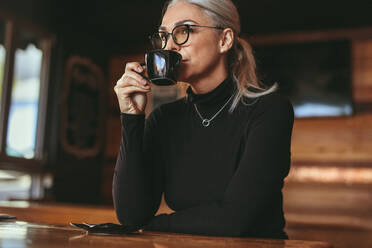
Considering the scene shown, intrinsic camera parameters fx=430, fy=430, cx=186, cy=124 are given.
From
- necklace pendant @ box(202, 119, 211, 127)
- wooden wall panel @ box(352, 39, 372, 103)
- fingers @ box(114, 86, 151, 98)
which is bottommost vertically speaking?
necklace pendant @ box(202, 119, 211, 127)

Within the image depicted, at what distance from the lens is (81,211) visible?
191 centimetres

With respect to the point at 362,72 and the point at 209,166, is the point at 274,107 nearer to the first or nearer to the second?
the point at 209,166

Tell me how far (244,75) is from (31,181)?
3147 mm

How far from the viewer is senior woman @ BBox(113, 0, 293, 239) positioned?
3.49ft

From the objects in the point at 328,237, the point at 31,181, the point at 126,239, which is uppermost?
the point at 126,239

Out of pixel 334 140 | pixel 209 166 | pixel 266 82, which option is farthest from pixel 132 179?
pixel 334 140

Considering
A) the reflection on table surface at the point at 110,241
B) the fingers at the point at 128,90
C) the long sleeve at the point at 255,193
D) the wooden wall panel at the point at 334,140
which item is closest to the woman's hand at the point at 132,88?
the fingers at the point at 128,90

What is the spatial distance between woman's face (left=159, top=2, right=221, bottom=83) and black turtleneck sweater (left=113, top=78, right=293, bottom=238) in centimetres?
11

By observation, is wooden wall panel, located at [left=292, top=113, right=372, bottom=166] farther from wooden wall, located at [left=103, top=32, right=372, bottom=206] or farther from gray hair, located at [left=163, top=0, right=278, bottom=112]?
gray hair, located at [left=163, top=0, right=278, bottom=112]

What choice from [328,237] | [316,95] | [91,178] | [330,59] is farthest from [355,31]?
[91,178]

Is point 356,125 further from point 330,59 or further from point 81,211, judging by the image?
point 81,211

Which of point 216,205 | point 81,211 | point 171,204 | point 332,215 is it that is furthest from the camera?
point 332,215

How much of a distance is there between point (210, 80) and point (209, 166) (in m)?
0.31

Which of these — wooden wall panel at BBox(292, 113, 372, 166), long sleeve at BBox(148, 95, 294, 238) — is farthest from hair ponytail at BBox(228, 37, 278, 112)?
wooden wall panel at BBox(292, 113, 372, 166)
